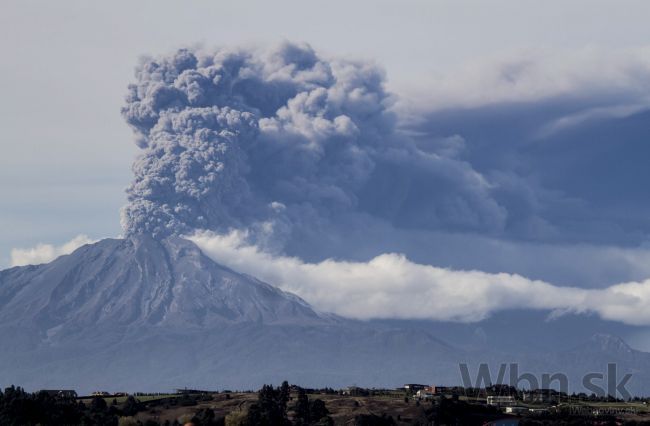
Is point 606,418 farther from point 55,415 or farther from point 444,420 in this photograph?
point 55,415

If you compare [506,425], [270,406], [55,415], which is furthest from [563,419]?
[55,415]

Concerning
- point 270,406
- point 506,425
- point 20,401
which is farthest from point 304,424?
point 20,401

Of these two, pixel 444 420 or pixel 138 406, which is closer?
pixel 444 420

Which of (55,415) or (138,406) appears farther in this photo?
(138,406)

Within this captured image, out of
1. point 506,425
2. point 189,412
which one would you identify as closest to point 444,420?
point 506,425

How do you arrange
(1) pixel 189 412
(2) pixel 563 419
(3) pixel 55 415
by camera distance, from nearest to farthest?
1. (3) pixel 55 415
2. (2) pixel 563 419
3. (1) pixel 189 412

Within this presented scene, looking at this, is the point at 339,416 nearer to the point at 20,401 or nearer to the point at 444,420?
the point at 444,420

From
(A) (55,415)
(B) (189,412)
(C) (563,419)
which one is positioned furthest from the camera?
(B) (189,412)
